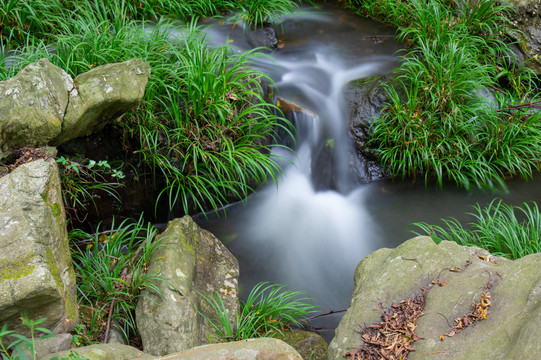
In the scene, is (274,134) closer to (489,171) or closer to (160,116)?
(160,116)

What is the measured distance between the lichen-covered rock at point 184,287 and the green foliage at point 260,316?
0.06 m

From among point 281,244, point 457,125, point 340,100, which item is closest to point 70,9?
point 340,100

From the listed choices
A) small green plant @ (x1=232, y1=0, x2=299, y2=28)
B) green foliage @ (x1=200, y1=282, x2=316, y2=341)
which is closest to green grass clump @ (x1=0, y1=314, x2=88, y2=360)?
green foliage @ (x1=200, y1=282, x2=316, y2=341)

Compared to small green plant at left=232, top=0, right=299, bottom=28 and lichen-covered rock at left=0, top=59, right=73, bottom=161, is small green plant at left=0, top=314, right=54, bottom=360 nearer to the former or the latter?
lichen-covered rock at left=0, top=59, right=73, bottom=161

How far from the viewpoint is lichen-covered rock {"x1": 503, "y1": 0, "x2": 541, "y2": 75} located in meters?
5.25

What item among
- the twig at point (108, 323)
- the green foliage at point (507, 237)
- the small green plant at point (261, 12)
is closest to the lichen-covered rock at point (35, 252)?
the twig at point (108, 323)

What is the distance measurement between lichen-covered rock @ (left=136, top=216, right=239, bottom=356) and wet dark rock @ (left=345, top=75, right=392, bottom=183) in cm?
184

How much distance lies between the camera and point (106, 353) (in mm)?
1973

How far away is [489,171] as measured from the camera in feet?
14.2

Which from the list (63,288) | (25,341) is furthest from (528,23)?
(25,341)

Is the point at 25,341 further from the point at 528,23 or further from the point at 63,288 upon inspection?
the point at 528,23

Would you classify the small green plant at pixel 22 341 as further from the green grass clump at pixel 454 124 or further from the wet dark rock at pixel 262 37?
the wet dark rock at pixel 262 37

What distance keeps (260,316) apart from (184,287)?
544 mm

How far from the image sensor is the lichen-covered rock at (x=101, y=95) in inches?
119
